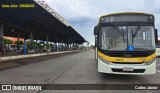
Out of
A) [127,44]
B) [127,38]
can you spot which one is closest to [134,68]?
[127,44]

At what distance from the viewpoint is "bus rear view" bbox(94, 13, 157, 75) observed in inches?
443

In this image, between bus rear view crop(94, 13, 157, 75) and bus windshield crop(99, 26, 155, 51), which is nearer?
bus rear view crop(94, 13, 157, 75)

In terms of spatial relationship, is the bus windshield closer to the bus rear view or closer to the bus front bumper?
the bus rear view

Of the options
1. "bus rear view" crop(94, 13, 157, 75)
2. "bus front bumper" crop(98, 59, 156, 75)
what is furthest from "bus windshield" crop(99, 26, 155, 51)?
"bus front bumper" crop(98, 59, 156, 75)

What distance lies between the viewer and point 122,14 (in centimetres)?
1209

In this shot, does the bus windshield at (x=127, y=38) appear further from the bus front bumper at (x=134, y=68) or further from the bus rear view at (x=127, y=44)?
the bus front bumper at (x=134, y=68)

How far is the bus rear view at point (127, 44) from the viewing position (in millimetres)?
11258

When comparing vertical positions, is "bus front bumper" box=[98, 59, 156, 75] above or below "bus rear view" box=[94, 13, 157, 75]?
below

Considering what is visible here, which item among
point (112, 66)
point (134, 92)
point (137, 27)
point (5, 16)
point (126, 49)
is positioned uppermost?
point (5, 16)

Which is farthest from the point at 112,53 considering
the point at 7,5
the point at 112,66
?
the point at 7,5

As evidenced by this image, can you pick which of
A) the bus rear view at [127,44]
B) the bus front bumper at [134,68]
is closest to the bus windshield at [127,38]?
the bus rear view at [127,44]

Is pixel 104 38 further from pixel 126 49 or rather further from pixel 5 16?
pixel 5 16

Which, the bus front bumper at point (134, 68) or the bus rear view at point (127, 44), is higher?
the bus rear view at point (127, 44)

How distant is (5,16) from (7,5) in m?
6.64
